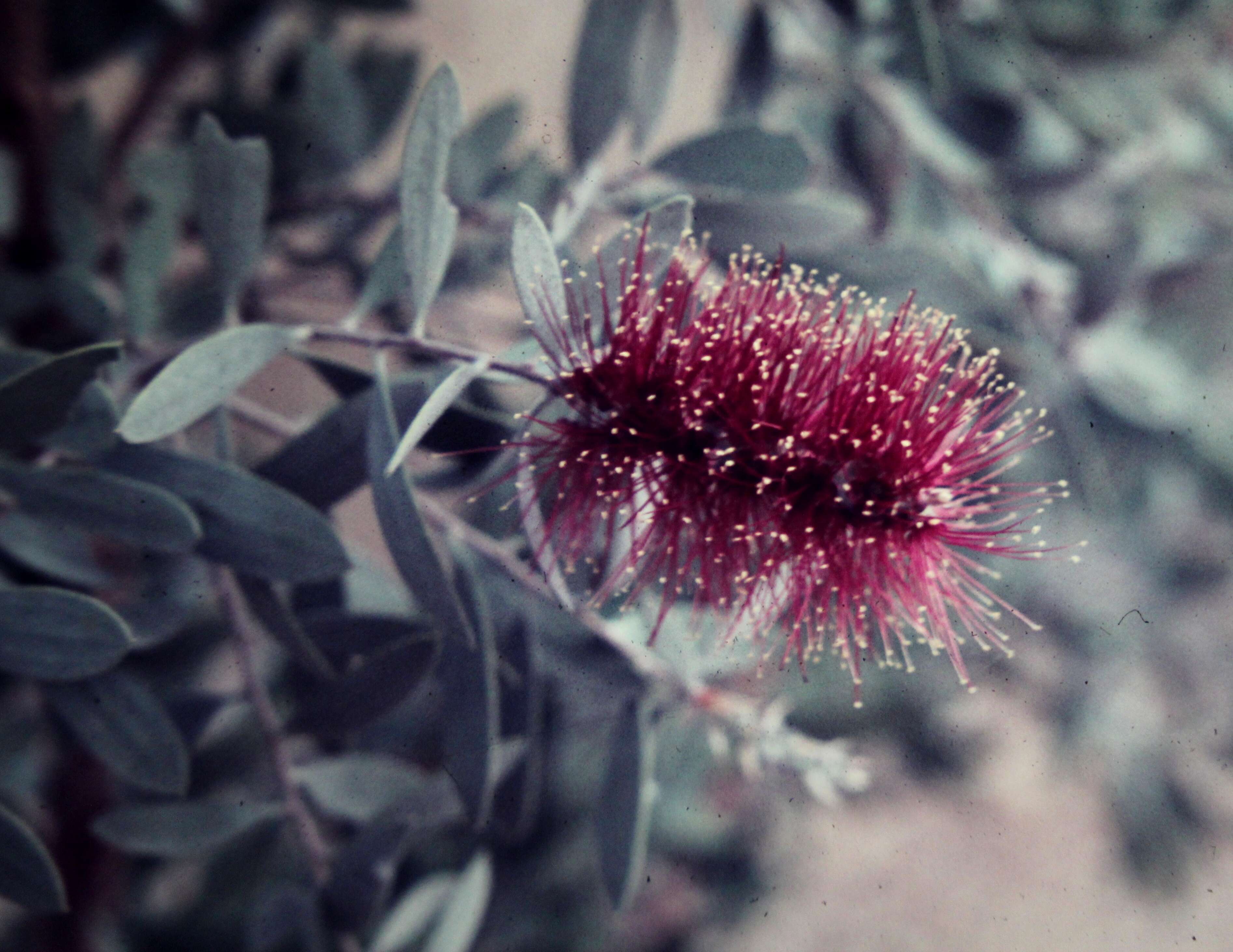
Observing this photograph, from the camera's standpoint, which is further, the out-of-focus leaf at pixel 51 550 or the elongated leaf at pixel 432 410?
the out-of-focus leaf at pixel 51 550

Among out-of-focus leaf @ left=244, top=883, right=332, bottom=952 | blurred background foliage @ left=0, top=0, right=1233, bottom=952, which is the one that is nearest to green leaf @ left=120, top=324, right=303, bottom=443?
blurred background foliage @ left=0, top=0, right=1233, bottom=952

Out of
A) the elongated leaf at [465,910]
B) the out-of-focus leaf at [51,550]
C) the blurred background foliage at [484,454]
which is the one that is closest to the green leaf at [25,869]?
the blurred background foliage at [484,454]

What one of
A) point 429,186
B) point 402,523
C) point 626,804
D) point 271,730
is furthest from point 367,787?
point 429,186

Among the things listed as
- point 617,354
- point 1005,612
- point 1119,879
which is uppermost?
point 617,354

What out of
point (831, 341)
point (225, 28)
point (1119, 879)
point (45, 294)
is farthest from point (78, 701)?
point (1119, 879)

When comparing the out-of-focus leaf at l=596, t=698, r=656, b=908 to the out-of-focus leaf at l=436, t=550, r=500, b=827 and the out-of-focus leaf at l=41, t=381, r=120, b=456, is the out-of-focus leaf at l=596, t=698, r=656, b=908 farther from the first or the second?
the out-of-focus leaf at l=41, t=381, r=120, b=456

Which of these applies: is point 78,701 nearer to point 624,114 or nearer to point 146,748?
point 146,748

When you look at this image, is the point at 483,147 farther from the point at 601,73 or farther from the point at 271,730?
the point at 271,730

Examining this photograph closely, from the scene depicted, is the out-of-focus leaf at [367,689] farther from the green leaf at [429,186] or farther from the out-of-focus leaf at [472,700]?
Result: the green leaf at [429,186]
